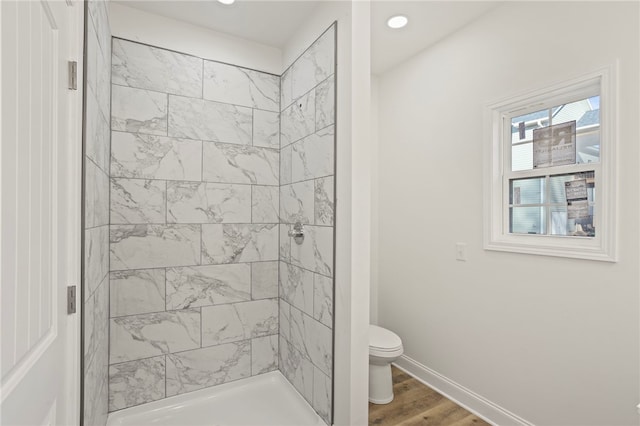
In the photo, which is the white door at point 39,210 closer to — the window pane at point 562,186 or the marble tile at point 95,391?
the marble tile at point 95,391

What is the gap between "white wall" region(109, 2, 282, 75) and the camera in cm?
209

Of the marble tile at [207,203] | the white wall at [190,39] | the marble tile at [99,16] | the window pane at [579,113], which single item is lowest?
the marble tile at [207,203]

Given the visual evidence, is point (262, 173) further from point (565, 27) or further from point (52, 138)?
point (565, 27)

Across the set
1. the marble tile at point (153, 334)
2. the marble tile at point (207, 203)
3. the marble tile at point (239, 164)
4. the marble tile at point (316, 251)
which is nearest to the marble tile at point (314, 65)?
the marble tile at point (239, 164)

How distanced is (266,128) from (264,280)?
3.97 feet

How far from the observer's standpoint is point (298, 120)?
2.30 metres

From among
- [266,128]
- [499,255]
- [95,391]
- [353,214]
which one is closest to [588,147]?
[499,255]

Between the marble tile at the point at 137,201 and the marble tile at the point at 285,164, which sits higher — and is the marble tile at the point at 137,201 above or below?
below

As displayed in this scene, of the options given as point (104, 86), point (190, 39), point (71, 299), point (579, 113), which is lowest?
point (71, 299)

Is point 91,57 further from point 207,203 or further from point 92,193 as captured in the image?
point 207,203

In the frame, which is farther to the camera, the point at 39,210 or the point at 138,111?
the point at 138,111

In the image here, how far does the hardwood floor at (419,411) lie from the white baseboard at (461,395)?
0.04m

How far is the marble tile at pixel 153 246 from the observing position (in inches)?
82.0

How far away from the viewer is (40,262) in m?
0.84
